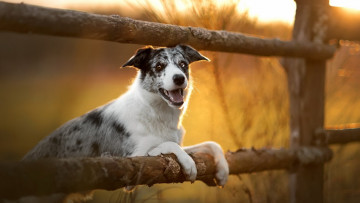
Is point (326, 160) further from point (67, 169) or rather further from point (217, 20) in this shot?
point (67, 169)

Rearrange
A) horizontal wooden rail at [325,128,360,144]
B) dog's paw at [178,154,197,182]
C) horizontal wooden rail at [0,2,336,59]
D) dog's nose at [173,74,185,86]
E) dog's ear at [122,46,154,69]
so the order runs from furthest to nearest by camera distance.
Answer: horizontal wooden rail at [325,128,360,144] < dog's ear at [122,46,154,69] < dog's nose at [173,74,185,86] < dog's paw at [178,154,197,182] < horizontal wooden rail at [0,2,336,59]

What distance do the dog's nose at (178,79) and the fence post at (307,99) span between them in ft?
5.75

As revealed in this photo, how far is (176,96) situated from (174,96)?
16 millimetres

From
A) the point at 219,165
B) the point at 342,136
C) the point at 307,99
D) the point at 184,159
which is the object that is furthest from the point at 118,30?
the point at 342,136

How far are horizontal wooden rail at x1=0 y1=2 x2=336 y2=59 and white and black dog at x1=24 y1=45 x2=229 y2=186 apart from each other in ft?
0.58

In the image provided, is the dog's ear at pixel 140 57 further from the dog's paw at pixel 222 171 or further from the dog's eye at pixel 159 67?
the dog's paw at pixel 222 171

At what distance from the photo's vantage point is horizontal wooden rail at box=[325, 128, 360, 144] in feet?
13.6

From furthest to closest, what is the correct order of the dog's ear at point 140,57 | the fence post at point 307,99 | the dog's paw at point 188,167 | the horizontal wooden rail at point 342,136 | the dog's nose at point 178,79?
the horizontal wooden rail at point 342,136, the fence post at point 307,99, the dog's ear at point 140,57, the dog's nose at point 178,79, the dog's paw at point 188,167

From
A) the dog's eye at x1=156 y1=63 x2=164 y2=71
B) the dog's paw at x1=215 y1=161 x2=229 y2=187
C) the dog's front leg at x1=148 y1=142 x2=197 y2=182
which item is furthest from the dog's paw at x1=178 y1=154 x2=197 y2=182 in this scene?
the dog's eye at x1=156 y1=63 x2=164 y2=71

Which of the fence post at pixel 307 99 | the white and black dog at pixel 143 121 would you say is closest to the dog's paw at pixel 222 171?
the white and black dog at pixel 143 121

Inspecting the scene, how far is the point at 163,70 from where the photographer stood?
2.95 meters

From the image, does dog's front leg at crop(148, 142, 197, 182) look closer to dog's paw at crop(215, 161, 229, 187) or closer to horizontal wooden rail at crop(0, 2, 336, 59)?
dog's paw at crop(215, 161, 229, 187)

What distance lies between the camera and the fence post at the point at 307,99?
156 inches

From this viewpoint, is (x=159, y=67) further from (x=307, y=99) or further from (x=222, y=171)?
(x=307, y=99)
